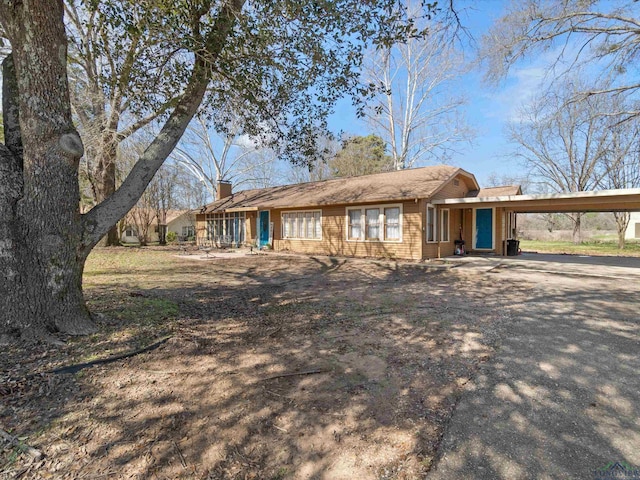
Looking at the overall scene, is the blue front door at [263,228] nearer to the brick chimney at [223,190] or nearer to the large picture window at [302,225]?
the large picture window at [302,225]

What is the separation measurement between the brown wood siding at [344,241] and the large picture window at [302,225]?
232 millimetres

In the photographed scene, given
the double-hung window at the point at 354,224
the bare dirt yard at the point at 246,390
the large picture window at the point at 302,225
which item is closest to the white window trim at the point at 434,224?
the double-hung window at the point at 354,224

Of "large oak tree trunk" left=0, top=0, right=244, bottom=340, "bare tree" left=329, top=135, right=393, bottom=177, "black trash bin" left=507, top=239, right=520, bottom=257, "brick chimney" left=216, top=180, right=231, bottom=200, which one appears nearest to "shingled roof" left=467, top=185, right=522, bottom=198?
"black trash bin" left=507, top=239, right=520, bottom=257

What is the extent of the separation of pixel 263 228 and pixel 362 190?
6.94 metres

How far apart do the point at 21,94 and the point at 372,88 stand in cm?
510

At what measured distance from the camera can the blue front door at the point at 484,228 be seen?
14812 mm

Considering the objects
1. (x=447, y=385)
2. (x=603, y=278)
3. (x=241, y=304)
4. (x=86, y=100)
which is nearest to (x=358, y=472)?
(x=447, y=385)

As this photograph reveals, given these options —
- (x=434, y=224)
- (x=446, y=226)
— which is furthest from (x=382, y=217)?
(x=446, y=226)

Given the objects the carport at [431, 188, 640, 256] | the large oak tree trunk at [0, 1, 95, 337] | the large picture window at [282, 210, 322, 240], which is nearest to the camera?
the large oak tree trunk at [0, 1, 95, 337]

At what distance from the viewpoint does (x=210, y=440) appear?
2258mm

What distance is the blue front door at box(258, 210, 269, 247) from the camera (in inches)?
741

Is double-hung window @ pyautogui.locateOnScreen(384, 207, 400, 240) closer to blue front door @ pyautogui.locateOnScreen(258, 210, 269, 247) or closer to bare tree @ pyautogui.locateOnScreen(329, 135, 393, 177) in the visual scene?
blue front door @ pyautogui.locateOnScreen(258, 210, 269, 247)

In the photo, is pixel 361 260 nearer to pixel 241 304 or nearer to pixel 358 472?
pixel 241 304

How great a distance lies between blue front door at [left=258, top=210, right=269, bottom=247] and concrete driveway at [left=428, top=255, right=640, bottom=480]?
1485 cm
